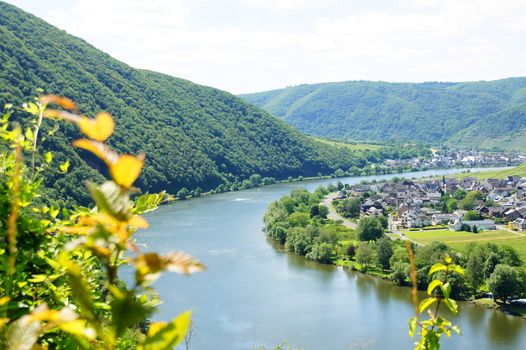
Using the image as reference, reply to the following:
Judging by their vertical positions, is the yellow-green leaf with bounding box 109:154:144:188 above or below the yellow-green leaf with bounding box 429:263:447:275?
above

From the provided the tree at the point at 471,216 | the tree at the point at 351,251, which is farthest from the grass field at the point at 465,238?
the tree at the point at 351,251

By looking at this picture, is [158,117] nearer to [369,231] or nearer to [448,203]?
[448,203]

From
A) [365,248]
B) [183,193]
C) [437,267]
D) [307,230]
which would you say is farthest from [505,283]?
[183,193]

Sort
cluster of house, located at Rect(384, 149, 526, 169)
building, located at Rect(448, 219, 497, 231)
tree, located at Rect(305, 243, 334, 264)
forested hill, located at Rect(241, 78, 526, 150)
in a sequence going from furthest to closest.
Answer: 1. forested hill, located at Rect(241, 78, 526, 150)
2. cluster of house, located at Rect(384, 149, 526, 169)
3. building, located at Rect(448, 219, 497, 231)
4. tree, located at Rect(305, 243, 334, 264)

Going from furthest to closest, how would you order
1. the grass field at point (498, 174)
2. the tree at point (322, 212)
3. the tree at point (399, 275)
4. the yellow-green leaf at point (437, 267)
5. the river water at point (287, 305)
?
the grass field at point (498, 174), the tree at point (322, 212), the tree at point (399, 275), the river water at point (287, 305), the yellow-green leaf at point (437, 267)

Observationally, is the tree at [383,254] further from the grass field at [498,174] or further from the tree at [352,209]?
the grass field at [498,174]

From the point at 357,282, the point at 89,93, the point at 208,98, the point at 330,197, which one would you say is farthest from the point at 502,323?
the point at 208,98

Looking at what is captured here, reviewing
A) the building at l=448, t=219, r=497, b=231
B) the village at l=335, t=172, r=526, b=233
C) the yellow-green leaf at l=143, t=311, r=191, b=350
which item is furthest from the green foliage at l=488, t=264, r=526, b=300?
the yellow-green leaf at l=143, t=311, r=191, b=350

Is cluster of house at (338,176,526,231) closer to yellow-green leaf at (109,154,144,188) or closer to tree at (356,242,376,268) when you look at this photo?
tree at (356,242,376,268)
